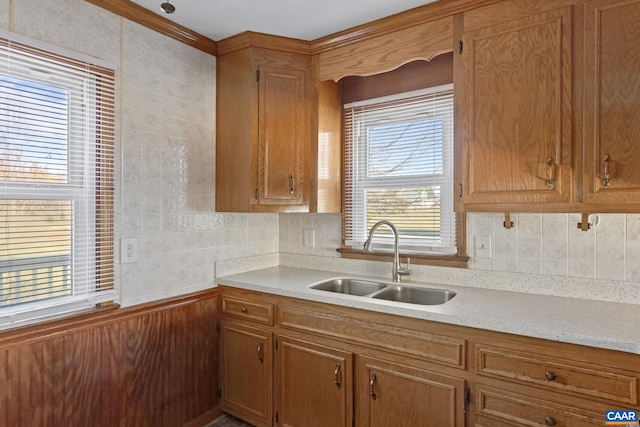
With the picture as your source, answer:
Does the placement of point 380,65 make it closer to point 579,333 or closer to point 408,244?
point 408,244

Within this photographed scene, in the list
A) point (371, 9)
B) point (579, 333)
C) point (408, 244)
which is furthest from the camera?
point (408, 244)

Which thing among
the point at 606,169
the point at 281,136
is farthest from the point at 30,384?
the point at 606,169

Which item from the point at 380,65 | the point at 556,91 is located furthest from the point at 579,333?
the point at 380,65

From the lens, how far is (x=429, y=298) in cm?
217

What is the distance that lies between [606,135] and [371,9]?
Result: 1281 millimetres

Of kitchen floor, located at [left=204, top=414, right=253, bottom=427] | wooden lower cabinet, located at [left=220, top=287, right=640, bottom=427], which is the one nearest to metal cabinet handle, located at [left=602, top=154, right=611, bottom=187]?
wooden lower cabinet, located at [left=220, top=287, right=640, bottom=427]

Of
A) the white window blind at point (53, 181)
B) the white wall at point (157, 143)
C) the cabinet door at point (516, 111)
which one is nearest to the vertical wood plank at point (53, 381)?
the white window blind at point (53, 181)

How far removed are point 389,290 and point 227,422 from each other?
133cm

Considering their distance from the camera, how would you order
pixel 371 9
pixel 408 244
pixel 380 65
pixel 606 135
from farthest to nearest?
pixel 408 244
pixel 380 65
pixel 371 9
pixel 606 135

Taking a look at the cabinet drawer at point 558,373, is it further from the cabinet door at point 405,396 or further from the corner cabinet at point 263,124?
the corner cabinet at point 263,124

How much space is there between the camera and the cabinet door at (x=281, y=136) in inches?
91.2

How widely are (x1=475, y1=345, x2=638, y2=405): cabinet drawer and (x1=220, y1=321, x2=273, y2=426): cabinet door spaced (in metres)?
1.20

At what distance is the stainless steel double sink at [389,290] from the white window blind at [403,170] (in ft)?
0.90

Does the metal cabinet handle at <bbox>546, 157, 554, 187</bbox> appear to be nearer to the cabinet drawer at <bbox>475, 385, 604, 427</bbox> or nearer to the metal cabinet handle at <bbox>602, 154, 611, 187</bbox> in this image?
the metal cabinet handle at <bbox>602, 154, 611, 187</bbox>
